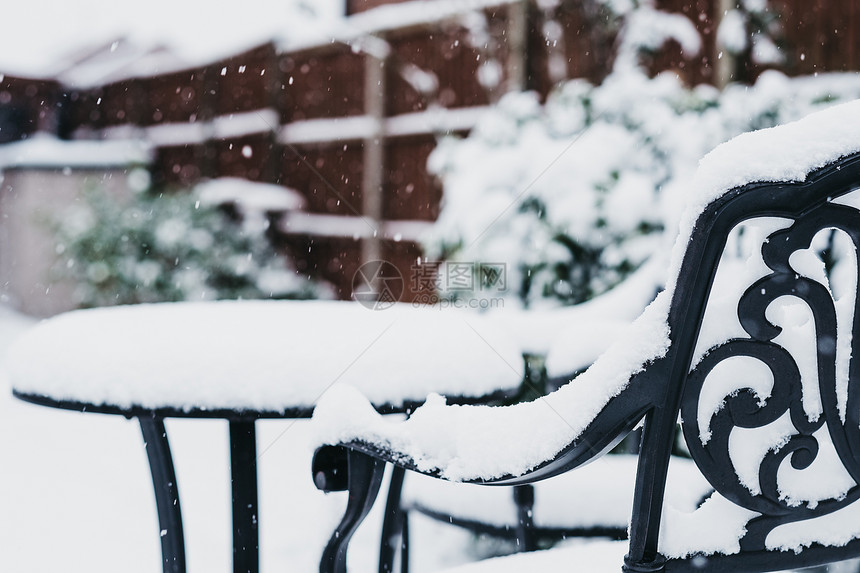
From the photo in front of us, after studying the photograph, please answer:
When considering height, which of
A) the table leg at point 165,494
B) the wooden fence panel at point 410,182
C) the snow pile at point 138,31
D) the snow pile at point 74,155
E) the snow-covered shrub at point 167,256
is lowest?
the table leg at point 165,494

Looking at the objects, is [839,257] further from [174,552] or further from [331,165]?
[331,165]

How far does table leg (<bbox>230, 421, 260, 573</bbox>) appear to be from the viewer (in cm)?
121

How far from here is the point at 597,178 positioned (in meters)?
3.18

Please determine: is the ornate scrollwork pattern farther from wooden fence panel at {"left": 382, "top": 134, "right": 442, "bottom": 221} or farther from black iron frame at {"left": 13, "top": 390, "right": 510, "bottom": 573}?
wooden fence panel at {"left": 382, "top": 134, "right": 442, "bottom": 221}

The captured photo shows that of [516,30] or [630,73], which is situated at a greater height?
[516,30]

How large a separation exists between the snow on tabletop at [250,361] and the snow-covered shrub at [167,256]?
16.1ft

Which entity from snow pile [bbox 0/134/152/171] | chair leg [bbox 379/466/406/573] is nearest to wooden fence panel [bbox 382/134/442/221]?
snow pile [bbox 0/134/152/171]

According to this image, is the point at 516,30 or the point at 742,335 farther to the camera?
the point at 516,30

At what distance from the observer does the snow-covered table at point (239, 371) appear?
1.07m

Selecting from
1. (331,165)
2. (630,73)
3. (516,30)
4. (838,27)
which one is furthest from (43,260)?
(838,27)

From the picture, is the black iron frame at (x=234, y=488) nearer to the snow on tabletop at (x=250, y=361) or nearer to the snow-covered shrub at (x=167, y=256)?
the snow on tabletop at (x=250, y=361)

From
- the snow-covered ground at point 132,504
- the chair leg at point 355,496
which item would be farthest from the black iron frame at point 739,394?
the snow-covered ground at point 132,504

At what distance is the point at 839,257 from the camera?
87.7 inches

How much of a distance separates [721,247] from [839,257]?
1802 mm
